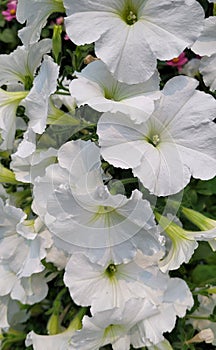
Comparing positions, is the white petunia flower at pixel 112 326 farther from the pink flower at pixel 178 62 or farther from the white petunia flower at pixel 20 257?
the pink flower at pixel 178 62

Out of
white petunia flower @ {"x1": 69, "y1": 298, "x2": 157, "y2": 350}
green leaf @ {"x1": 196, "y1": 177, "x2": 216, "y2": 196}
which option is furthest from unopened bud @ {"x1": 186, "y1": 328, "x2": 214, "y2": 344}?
green leaf @ {"x1": 196, "y1": 177, "x2": 216, "y2": 196}

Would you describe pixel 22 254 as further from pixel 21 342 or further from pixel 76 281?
pixel 21 342

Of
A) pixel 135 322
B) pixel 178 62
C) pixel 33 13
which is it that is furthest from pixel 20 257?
pixel 178 62

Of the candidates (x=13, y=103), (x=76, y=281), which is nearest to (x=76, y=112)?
(x=13, y=103)

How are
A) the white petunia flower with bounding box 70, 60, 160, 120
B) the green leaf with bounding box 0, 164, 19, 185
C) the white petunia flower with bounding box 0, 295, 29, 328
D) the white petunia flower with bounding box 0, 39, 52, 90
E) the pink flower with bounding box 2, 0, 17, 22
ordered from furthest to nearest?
the pink flower with bounding box 2, 0, 17, 22 → the white petunia flower with bounding box 0, 295, 29, 328 → the green leaf with bounding box 0, 164, 19, 185 → the white petunia flower with bounding box 0, 39, 52, 90 → the white petunia flower with bounding box 70, 60, 160, 120

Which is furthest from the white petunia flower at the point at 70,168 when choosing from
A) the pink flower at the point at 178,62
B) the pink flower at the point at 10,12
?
the pink flower at the point at 10,12

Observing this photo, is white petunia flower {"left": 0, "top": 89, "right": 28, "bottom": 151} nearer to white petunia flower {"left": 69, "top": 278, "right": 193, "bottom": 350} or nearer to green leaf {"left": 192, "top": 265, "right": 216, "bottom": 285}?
white petunia flower {"left": 69, "top": 278, "right": 193, "bottom": 350}
